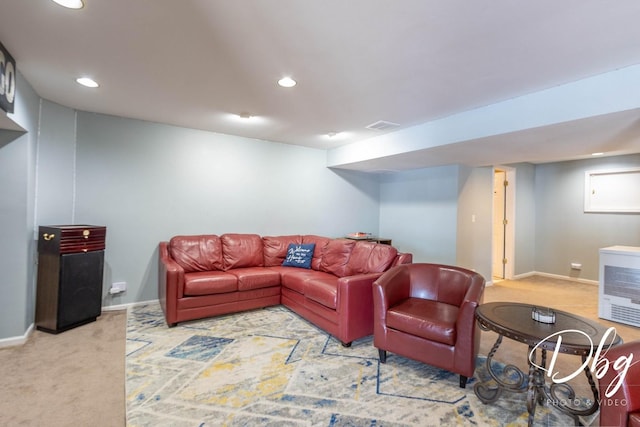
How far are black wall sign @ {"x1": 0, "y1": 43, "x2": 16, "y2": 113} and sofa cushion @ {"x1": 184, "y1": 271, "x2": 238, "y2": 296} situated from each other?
204 centimetres

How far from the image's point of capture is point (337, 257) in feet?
12.3

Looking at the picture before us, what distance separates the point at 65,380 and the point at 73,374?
3.0 inches

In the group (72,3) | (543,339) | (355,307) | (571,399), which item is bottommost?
(571,399)

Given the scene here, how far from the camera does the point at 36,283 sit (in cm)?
299

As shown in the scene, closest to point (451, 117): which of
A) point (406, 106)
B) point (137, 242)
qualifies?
point (406, 106)

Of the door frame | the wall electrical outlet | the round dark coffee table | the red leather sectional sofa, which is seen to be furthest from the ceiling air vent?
the wall electrical outlet

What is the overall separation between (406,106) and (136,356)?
341cm

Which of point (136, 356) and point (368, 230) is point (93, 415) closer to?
point (136, 356)

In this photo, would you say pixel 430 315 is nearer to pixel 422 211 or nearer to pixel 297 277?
pixel 297 277

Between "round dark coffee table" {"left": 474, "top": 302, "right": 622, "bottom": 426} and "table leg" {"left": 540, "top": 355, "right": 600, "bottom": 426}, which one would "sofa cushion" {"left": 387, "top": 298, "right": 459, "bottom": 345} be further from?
"table leg" {"left": 540, "top": 355, "right": 600, "bottom": 426}

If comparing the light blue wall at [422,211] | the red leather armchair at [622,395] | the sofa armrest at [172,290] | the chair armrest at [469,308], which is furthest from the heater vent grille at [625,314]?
the sofa armrest at [172,290]

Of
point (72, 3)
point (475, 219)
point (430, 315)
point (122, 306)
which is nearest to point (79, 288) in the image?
point (122, 306)

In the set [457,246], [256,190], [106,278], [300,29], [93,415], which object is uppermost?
[300,29]

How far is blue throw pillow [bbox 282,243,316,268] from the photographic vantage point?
4.11 meters
